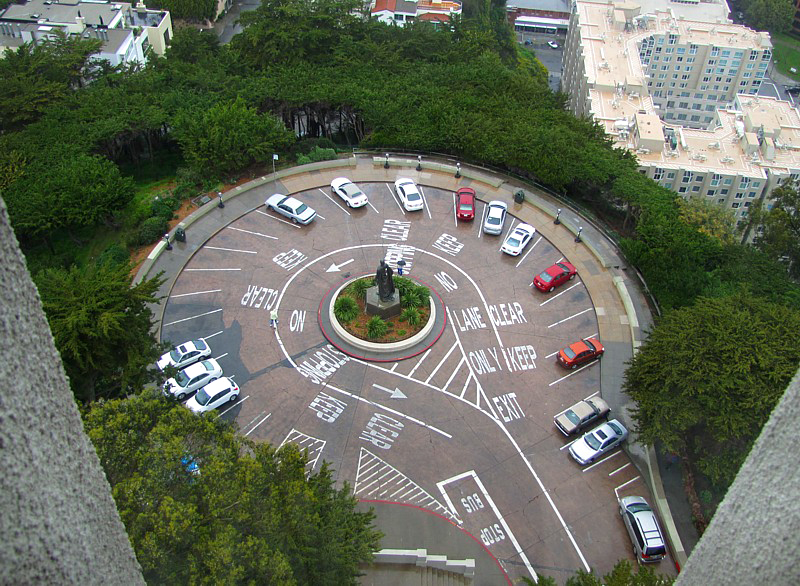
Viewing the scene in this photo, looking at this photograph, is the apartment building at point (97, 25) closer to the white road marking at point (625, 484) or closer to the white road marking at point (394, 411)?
the white road marking at point (394, 411)

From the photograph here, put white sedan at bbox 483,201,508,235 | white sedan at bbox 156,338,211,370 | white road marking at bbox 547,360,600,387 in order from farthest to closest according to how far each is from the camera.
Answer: white sedan at bbox 483,201,508,235, white road marking at bbox 547,360,600,387, white sedan at bbox 156,338,211,370

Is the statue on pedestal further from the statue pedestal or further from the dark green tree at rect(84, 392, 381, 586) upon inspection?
the dark green tree at rect(84, 392, 381, 586)

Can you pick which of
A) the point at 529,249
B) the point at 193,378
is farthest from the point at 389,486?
the point at 529,249

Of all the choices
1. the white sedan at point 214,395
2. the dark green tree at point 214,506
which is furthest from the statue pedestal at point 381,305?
the dark green tree at point 214,506

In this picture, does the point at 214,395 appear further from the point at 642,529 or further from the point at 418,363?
the point at 642,529

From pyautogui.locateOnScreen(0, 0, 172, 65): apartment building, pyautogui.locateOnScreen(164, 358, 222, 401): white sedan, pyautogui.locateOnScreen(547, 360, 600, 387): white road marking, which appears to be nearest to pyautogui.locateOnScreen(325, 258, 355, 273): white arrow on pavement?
pyautogui.locateOnScreen(164, 358, 222, 401): white sedan
